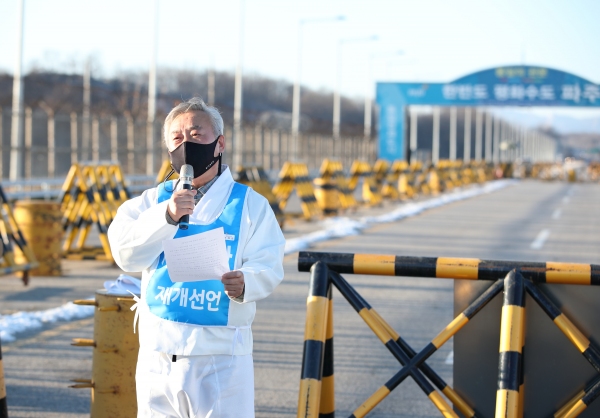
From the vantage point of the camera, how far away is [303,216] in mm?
21422

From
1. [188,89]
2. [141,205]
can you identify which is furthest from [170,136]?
[188,89]

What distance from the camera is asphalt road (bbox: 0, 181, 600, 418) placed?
6.27m

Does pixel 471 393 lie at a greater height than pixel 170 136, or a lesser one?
lesser

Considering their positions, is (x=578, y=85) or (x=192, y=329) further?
(x=578, y=85)

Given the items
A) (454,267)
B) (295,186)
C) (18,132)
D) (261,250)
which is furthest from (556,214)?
(261,250)

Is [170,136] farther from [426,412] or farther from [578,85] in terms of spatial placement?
[578,85]

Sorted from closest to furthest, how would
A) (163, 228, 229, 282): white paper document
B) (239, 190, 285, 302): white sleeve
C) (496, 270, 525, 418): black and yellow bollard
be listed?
(163, 228, 229, 282): white paper document < (239, 190, 285, 302): white sleeve < (496, 270, 525, 418): black and yellow bollard

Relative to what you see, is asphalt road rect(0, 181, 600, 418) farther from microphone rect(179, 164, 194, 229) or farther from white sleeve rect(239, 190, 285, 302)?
microphone rect(179, 164, 194, 229)

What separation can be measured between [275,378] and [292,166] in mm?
14589

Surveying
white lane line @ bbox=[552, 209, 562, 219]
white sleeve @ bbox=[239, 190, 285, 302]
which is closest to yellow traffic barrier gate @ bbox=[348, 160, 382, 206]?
white lane line @ bbox=[552, 209, 562, 219]

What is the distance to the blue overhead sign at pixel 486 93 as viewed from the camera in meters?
44.6

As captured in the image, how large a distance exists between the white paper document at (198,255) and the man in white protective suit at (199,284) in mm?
23

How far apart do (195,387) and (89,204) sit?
35.3ft

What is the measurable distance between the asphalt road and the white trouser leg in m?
2.56
